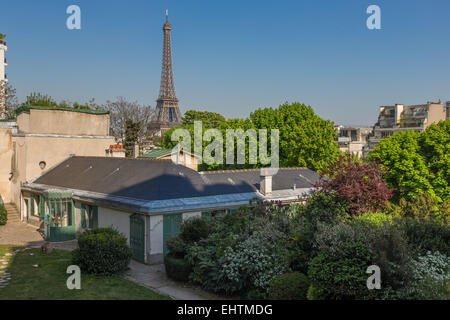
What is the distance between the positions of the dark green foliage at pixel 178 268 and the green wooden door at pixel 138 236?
3342mm

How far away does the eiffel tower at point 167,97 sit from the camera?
114938mm

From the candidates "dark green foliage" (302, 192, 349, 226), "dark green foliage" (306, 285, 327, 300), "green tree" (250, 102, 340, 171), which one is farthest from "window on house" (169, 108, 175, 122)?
"dark green foliage" (306, 285, 327, 300)

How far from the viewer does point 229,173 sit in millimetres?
26531

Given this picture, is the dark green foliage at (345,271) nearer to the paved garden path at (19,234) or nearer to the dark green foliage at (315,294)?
the dark green foliage at (315,294)

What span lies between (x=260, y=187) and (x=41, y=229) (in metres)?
14.8

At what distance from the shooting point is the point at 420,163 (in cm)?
3903

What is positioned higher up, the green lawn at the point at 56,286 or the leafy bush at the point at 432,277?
the leafy bush at the point at 432,277

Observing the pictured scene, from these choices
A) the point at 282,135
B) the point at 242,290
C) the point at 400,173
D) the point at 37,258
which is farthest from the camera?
the point at 282,135

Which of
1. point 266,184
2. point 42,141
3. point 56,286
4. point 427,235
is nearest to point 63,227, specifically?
point 42,141

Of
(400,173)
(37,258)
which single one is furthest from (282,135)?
(37,258)

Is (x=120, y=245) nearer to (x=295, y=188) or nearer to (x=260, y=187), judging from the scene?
(x=260, y=187)

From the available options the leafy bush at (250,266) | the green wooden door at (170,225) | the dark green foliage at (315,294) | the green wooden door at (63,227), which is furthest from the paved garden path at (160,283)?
the green wooden door at (63,227)

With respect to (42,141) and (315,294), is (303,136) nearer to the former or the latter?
(42,141)
